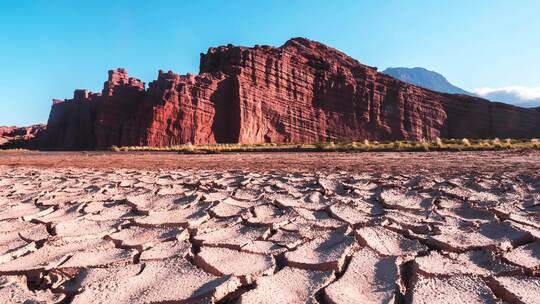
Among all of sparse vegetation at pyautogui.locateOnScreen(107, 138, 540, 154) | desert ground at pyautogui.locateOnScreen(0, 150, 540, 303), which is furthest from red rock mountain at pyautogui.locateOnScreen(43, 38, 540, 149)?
desert ground at pyautogui.locateOnScreen(0, 150, 540, 303)

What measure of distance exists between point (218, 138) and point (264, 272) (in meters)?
36.8

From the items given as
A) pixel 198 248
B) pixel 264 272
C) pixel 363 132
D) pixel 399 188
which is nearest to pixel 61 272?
pixel 198 248

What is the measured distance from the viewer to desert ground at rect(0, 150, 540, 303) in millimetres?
1890

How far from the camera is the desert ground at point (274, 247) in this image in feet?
6.20

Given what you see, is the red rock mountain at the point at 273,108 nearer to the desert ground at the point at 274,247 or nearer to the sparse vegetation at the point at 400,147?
the sparse vegetation at the point at 400,147

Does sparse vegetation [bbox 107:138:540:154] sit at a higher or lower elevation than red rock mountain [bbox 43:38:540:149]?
lower

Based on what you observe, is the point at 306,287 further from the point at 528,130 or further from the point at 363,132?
the point at 528,130

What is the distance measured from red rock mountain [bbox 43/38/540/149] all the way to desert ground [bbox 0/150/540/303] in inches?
1299

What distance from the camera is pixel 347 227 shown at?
3.04m

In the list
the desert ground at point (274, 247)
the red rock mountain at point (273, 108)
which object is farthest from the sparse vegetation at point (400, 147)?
the red rock mountain at point (273, 108)

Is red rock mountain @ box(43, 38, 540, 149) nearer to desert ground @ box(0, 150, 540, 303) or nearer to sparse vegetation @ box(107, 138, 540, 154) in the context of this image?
sparse vegetation @ box(107, 138, 540, 154)

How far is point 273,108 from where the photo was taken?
133 feet

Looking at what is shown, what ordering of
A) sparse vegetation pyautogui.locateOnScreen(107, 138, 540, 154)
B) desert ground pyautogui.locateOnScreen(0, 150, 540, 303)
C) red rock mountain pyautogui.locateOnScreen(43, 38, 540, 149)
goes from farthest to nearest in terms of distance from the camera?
red rock mountain pyautogui.locateOnScreen(43, 38, 540, 149), sparse vegetation pyautogui.locateOnScreen(107, 138, 540, 154), desert ground pyautogui.locateOnScreen(0, 150, 540, 303)

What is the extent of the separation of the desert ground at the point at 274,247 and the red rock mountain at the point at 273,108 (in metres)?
33.0
